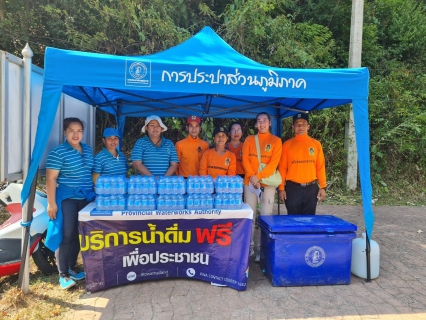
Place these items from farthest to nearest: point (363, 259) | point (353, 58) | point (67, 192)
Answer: point (353, 58), point (363, 259), point (67, 192)

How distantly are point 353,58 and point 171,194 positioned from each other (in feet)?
21.7

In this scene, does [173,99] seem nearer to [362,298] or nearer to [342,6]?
[362,298]

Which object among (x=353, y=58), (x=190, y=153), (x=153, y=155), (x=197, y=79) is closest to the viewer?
(x=197, y=79)

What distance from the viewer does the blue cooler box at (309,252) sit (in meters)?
3.38

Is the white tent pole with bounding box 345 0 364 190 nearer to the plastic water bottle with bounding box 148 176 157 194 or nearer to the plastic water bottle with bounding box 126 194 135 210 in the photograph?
the plastic water bottle with bounding box 148 176 157 194

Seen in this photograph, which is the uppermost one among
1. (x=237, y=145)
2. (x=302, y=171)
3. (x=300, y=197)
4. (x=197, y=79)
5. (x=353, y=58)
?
(x=353, y=58)

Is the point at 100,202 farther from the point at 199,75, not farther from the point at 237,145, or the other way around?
the point at 237,145

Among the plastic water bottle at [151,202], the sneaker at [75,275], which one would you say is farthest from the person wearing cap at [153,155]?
the sneaker at [75,275]

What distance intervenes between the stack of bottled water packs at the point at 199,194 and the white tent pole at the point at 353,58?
5.83m

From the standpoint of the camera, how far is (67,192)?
3299mm

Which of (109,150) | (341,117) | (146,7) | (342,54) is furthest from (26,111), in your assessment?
(342,54)

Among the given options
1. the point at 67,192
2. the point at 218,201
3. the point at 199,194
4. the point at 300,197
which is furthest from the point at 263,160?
the point at 67,192

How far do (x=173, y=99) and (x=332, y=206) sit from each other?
4756mm

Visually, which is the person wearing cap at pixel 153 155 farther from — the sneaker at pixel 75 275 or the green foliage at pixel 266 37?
the green foliage at pixel 266 37
